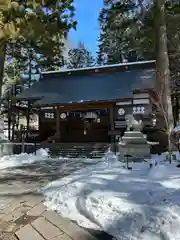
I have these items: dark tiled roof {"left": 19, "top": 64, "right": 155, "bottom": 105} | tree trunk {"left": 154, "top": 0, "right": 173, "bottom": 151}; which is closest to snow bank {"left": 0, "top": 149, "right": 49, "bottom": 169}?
dark tiled roof {"left": 19, "top": 64, "right": 155, "bottom": 105}

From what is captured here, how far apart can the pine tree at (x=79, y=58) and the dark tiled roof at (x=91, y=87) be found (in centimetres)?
1566

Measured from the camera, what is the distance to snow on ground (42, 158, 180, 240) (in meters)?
3.33

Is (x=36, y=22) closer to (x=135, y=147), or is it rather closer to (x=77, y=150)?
(x=135, y=147)

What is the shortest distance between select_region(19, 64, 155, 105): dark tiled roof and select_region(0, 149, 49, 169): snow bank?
293 cm

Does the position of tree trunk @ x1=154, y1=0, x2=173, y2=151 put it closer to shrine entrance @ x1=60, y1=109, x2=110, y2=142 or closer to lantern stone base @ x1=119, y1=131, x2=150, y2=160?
lantern stone base @ x1=119, y1=131, x2=150, y2=160

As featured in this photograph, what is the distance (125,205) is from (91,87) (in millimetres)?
11992

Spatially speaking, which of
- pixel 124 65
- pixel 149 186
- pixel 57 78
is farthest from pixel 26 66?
pixel 149 186

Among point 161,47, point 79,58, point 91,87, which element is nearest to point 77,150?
point 91,87

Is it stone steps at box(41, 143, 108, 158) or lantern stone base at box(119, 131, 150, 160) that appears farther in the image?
stone steps at box(41, 143, 108, 158)

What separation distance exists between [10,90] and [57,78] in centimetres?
468

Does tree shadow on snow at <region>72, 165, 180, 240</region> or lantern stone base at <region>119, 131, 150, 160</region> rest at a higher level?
lantern stone base at <region>119, 131, 150, 160</region>

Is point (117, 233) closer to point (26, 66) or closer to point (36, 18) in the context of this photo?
point (36, 18)

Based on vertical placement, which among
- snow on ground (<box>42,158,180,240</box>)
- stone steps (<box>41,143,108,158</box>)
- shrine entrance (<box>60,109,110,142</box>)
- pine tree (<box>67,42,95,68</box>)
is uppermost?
pine tree (<box>67,42,95,68</box>)

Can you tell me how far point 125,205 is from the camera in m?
4.00
